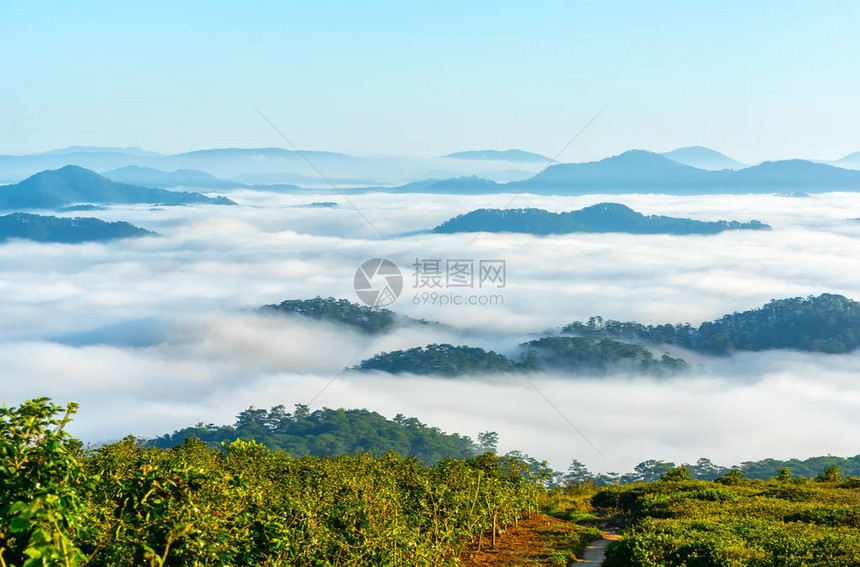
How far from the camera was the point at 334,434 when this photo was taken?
471ft

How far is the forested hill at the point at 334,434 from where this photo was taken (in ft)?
453

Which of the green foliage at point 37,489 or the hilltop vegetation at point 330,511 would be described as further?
the hilltop vegetation at point 330,511

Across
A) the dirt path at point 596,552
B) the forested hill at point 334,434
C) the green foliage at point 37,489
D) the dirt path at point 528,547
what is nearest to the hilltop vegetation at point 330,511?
the green foliage at point 37,489

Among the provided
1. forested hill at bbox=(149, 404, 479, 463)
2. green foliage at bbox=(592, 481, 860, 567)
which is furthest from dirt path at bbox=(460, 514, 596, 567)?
forested hill at bbox=(149, 404, 479, 463)

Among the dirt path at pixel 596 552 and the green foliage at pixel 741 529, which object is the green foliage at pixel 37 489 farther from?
the dirt path at pixel 596 552

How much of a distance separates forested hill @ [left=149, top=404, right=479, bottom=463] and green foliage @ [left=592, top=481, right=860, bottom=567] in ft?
356

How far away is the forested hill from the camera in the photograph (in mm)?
138125

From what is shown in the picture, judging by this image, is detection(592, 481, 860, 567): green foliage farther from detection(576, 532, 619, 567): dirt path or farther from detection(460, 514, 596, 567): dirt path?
detection(460, 514, 596, 567): dirt path

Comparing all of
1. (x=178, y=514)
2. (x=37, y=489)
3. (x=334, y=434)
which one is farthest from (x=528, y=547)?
(x=334, y=434)

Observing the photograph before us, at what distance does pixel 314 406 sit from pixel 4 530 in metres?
181

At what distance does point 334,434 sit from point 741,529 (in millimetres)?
129367

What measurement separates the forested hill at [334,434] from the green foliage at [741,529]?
108653 millimetres

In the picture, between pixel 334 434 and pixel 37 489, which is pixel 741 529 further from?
pixel 334 434

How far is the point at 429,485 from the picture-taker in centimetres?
2142
